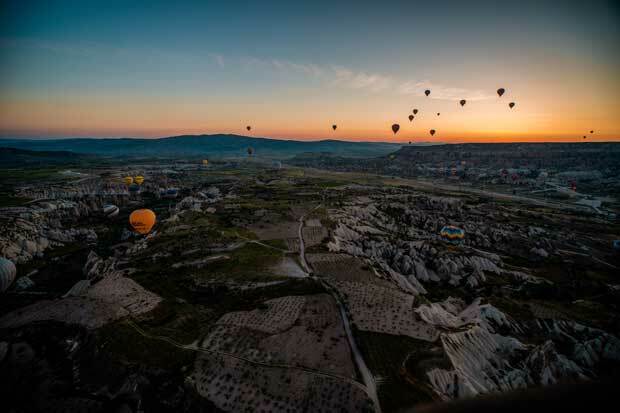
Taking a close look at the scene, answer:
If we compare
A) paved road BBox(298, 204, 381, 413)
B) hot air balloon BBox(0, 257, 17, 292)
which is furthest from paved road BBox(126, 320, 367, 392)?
hot air balloon BBox(0, 257, 17, 292)

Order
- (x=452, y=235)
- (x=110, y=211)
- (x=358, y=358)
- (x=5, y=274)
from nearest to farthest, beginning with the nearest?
(x=358, y=358) < (x=5, y=274) < (x=452, y=235) < (x=110, y=211)

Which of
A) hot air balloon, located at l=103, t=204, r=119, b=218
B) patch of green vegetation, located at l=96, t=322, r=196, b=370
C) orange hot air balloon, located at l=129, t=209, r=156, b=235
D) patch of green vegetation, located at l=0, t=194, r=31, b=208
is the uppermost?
orange hot air balloon, located at l=129, t=209, r=156, b=235

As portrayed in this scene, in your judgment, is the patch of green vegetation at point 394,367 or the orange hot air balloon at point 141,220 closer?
the patch of green vegetation at point 394,367

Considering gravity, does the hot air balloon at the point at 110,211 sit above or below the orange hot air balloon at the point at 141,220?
below

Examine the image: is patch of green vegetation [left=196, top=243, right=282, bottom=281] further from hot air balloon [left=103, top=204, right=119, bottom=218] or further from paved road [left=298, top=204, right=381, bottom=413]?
hot air balloon [left=103, top=204, right=119, bottom=218]

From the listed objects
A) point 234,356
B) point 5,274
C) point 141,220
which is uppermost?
point 141,220

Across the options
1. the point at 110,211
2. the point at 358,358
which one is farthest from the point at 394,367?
the point at 110,211

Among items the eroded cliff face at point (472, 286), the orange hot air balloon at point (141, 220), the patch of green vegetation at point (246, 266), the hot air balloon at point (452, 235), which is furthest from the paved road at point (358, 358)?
the hot air balloon at point (452, 235)

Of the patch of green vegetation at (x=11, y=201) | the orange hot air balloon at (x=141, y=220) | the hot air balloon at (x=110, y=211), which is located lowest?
the hot air balloon at (x=110, y=211)

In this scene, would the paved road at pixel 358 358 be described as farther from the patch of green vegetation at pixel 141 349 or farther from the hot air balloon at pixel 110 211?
the hot air balloon at pixel 110 211

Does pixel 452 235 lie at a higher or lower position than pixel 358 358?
lower

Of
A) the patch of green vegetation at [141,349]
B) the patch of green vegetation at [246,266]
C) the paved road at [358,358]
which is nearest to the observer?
the paved road at [358,358]

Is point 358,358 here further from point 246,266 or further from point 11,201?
point 11,201
